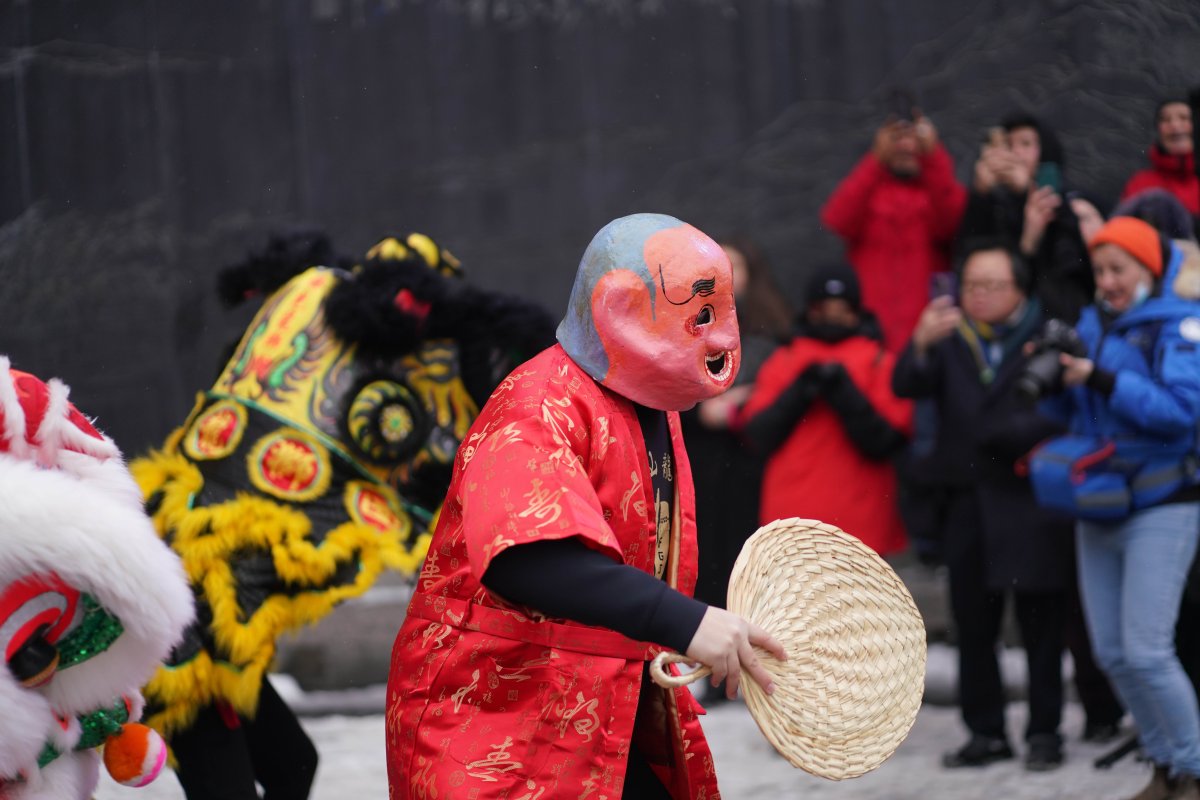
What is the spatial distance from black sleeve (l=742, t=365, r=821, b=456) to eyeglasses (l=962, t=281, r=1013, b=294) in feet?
1.65

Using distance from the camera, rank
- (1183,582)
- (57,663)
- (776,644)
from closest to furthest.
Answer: (776,644) < (57,663) < (1183,582)

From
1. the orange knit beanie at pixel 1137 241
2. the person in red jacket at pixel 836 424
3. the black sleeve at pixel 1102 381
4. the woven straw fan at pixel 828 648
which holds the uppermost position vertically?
the orange knit beanie at pixel 1137 241

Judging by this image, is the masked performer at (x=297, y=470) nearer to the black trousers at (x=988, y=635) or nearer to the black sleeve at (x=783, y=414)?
the black sleeve at (x=783, y=414)

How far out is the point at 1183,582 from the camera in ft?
14.8

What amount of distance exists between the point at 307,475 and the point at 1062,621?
2477 mm

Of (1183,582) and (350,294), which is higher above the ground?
(350,294)

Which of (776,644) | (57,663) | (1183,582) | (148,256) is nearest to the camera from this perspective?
(776,644)

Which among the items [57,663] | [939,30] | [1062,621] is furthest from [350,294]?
[939,30]

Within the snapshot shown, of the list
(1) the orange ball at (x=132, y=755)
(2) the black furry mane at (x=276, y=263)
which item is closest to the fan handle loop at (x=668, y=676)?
(1) the orange ball at (x=132, y=755)

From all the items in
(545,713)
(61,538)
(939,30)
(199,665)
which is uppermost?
(939,30)

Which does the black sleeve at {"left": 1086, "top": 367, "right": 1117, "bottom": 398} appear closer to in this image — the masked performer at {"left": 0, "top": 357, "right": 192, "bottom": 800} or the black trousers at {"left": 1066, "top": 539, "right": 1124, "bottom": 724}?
the black trousers at {"left": 1066, "top": 539, "right": 1124, "bottom": 724}

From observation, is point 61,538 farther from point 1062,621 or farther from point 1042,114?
point 1042,114

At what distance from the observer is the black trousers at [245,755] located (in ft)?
11.7

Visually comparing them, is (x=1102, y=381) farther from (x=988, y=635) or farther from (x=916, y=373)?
(x=988, y=635)
